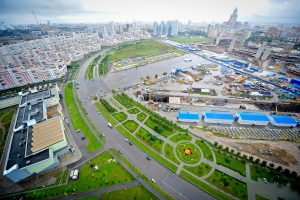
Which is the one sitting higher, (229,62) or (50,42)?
(50,42)

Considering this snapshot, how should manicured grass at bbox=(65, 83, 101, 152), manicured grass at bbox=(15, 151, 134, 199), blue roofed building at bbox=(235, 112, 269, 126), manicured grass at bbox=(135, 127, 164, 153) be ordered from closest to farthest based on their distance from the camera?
manicured grass at bbox=(15, 151, 134, 199) → manicured grass at bbox=(135, 127, 164, 153) → manicured grass at bbox=(65, 83, 101, 152) → blue roofed building at bbox=(235, 112, 269, 126)

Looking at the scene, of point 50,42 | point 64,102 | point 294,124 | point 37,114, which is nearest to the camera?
point 37,114

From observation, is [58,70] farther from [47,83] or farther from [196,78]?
[196,78]

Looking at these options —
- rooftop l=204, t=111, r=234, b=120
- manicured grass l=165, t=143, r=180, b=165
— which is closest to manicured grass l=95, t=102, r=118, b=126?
manicured grass l=165, t=143, r=180, b=165

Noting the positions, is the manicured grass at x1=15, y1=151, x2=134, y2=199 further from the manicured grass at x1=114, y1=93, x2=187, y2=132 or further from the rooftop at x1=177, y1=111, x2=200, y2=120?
the rooftop at x1=177, y1=111, x2=200, y2=120

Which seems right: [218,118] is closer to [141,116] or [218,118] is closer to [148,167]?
[141,116]

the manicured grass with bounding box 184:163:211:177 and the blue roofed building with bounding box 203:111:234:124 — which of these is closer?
the manicured grass with bounding box 184:163:211:177

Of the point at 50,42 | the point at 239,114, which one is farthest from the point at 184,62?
the point at 50,42
